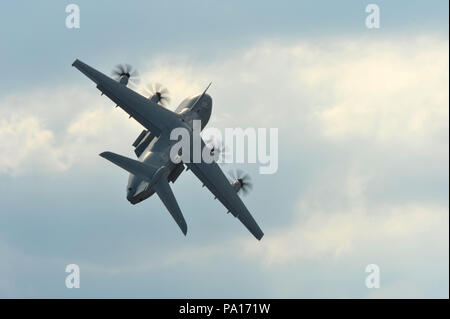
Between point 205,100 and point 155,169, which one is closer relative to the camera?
point 155,169

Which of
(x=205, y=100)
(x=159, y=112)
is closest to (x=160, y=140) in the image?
(x=159, y=112)

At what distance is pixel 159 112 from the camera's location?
101m

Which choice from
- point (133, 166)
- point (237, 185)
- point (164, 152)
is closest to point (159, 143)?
point (164, 152)

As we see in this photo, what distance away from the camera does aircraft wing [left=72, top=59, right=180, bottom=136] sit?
100 m

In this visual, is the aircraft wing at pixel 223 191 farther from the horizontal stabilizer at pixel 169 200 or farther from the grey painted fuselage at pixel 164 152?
the horizontal stabilizer at pixel 169 200

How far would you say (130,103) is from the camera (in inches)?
3952

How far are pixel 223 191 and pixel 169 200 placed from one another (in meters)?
9.85

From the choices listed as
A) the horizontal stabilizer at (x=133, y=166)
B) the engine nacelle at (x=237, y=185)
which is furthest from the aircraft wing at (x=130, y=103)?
the engine nacelle at (x=237, y=185)

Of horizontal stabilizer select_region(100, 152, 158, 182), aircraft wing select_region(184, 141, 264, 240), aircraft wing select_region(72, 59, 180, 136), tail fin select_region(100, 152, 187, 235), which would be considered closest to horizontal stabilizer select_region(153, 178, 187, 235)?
tail fin select_region(100, 152, 187, 235)

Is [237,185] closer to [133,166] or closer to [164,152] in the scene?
[164,152]
